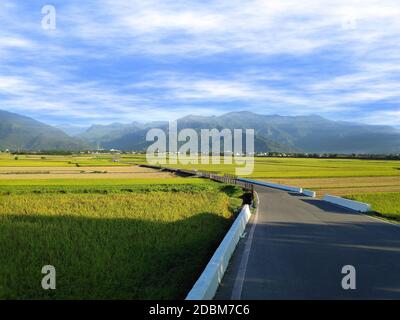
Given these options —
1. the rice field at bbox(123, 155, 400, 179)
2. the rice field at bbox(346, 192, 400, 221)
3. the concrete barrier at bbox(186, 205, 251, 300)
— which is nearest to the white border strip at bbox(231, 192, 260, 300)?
the concrete barrier at bbox(186, 205, 251, 300)

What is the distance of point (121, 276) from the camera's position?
11641mm

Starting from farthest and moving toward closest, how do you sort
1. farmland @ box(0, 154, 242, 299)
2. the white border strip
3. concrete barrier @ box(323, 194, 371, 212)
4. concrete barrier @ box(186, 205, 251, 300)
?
concrete barrier @ box(323, 194, 371, 212) → farmland @ box(0, 154, 242, 299) → the white border strip → concrete barrier @ box(186, 205, 251, 300)

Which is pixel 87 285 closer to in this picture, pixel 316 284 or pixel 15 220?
pixel 316 284

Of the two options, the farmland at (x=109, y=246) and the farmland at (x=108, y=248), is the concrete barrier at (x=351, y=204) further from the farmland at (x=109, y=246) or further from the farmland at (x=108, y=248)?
the farmland at (x=108, y=248)

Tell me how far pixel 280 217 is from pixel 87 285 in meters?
15.2

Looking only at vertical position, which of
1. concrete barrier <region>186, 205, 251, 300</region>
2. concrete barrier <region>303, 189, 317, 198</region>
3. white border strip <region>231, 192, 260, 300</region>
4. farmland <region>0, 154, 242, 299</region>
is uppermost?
concrete barrier <region>186, 205, 251, 300</region>

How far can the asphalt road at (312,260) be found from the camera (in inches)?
376

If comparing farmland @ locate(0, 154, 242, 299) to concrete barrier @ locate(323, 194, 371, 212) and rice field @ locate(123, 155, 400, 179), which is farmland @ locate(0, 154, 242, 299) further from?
rice field @ locate(123, 155, 400, 179)

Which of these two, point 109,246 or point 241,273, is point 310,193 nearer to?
point 109,246

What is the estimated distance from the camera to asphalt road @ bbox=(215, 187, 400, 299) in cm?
954

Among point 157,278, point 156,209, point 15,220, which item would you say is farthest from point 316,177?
point 157,278

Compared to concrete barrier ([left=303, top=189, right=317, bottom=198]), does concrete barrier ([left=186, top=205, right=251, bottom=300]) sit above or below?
above

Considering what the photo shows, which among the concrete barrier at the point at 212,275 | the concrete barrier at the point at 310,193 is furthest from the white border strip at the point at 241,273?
the concrete barrier at the point at 310,193

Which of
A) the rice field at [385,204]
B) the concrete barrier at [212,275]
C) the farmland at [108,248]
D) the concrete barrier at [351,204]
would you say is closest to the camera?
the concrete barrier at [212,275]
